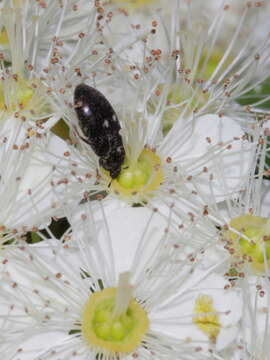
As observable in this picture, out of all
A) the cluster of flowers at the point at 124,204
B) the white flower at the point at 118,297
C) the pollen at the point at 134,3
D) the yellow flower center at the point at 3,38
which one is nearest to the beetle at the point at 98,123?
the cluster of flowers at the point at 124,204

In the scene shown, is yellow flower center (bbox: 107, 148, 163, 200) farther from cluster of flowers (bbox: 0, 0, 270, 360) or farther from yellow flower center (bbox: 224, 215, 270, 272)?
yellow flower center (bbox: 224, 215, 270, 272)

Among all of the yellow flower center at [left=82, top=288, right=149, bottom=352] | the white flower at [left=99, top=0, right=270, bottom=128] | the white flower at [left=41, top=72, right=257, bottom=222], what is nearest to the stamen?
the yellow flower center at [left=82, top=288, right=149, bottom=352]

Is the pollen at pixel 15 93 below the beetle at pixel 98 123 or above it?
above

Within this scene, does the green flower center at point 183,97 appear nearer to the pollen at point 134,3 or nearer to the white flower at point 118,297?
the white flower at point 118,297

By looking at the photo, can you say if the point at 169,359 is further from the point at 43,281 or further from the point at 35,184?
the point at 35,184

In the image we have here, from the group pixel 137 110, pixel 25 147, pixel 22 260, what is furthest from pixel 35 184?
pixel 137 110

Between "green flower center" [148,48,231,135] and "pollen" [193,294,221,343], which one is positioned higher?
"green flower center" [148,48,231,135]
